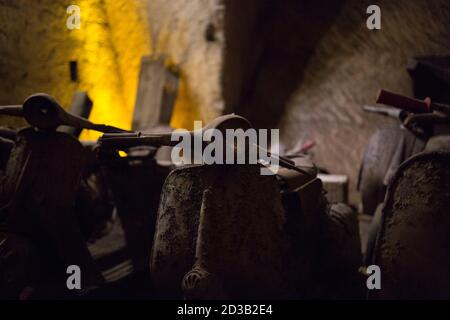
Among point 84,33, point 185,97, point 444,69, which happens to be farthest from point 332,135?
point 84,33

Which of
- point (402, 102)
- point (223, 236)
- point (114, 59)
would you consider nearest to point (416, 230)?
point (402, 102)

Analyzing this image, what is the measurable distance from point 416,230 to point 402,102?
453 mm

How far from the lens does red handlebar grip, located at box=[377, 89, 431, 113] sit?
1.38 metres

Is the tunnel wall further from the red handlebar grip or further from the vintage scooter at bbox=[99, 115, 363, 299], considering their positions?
the vintage scooter at bbox=[99, 115, 363, 299]

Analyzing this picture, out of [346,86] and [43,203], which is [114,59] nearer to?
[43,203]

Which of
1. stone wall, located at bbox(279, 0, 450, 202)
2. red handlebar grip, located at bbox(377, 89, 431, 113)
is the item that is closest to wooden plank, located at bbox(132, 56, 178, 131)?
stone wall, located at bbox(279, 0, 450, 202)

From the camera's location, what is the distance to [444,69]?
1872mm

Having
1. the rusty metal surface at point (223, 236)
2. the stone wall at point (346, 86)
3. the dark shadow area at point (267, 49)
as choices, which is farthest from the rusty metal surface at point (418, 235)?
the dark shadow area at point (267, 49)

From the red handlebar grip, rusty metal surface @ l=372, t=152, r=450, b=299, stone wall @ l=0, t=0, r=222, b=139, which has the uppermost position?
stone wall @ l=0, t=0, r=222, b=139

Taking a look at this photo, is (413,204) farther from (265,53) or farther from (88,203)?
(265,53)

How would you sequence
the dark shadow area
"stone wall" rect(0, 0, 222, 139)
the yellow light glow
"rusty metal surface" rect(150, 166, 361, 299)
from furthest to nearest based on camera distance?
the dark shadow area < the yellow light glow < "stone wall" rect(0, 0, 222, 139) < "rusty metal surface" rect(150, 166, 361, 299)

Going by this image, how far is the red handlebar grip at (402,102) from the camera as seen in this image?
1.38 meters

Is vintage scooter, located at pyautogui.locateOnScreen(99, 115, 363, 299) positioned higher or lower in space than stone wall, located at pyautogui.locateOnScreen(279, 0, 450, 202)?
lower

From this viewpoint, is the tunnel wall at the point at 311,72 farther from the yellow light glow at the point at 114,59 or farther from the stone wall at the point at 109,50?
the yellow light glow at the point at 114,59
